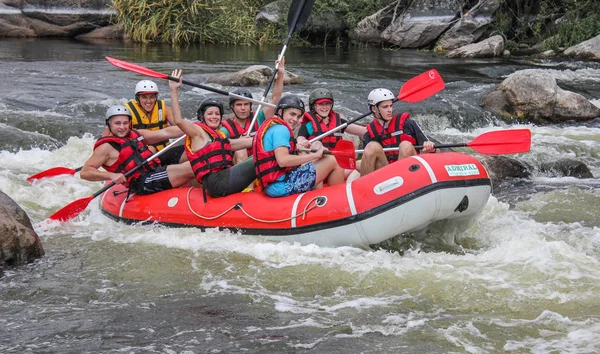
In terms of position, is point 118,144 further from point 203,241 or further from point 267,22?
point 267,22

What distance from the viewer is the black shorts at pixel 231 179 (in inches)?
238

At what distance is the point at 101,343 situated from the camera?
165 inches

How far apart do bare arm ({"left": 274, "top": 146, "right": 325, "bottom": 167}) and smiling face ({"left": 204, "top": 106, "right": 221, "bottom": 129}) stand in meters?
0.81

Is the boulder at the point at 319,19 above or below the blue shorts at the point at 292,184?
above

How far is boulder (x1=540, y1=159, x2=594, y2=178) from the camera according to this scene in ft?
28.4

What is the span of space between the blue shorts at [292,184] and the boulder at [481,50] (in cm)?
1249

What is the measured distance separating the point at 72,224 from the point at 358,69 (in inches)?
381

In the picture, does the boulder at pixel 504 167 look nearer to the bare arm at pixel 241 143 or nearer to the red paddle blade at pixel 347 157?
the red paddle blade at pixel 347 157

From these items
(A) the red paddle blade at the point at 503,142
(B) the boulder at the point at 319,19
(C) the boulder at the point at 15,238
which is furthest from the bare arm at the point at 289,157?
(B) the boulder at the point at 319,19

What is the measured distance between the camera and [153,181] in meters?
6.52

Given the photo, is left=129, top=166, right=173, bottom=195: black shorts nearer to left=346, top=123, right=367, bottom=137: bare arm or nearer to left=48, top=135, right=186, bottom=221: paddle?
left=48, top=135, right=186, bottom=221: paddle

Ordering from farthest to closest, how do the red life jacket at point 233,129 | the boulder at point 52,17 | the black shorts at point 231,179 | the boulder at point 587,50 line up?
the boulder at point 52,17 → the boulder at point 587,50 → the red life jacket at point 233,129 → the black shorts at point 231,179

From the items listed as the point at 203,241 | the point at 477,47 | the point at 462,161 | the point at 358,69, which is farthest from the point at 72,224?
the point at 477,47

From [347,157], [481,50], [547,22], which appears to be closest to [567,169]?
[347,157]
